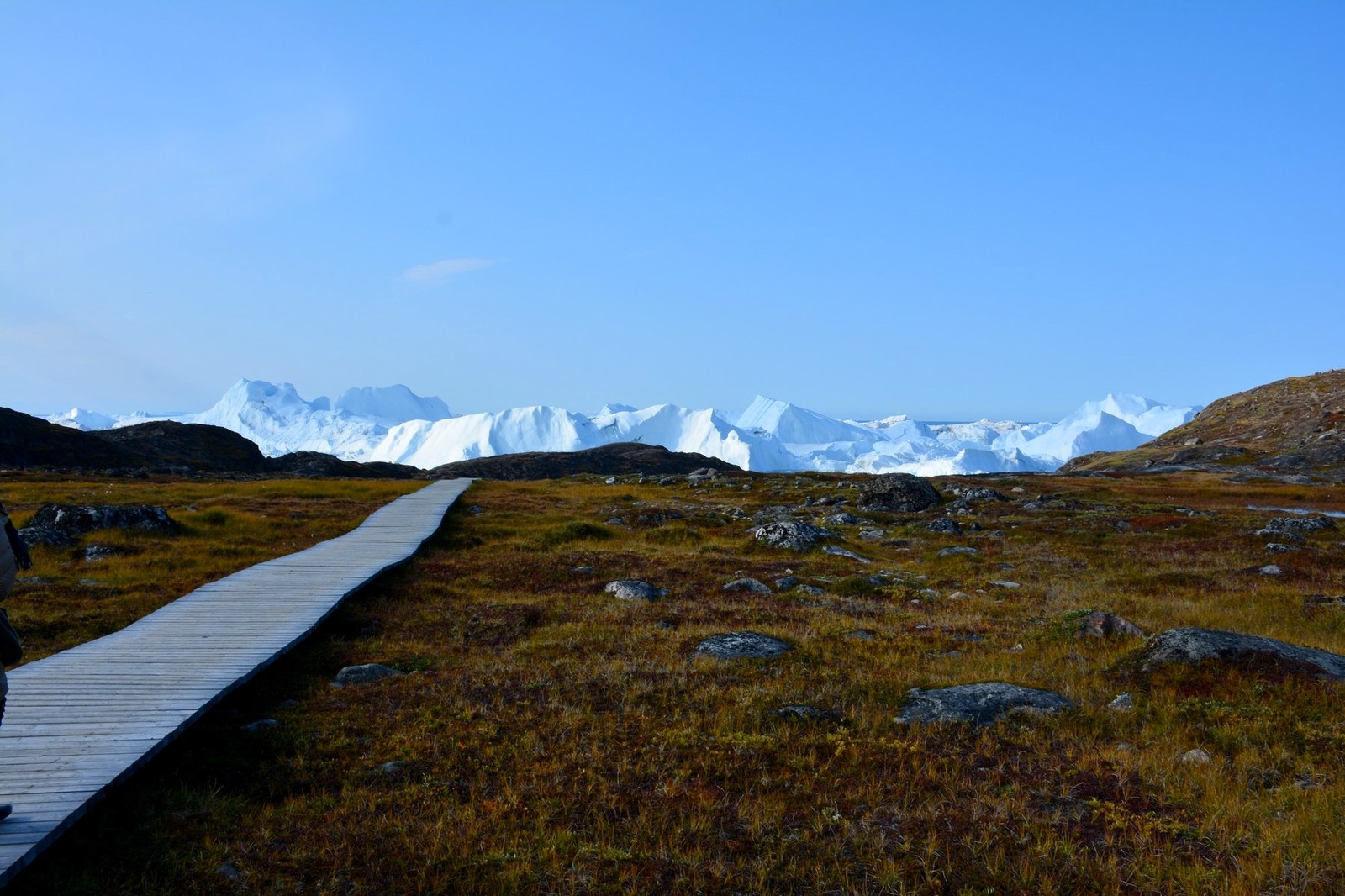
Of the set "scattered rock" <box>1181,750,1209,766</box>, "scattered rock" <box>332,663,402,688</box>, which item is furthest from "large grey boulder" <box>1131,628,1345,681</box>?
"scattered rock" <box>332,663,402,688</box>

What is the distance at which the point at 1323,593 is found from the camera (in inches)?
803

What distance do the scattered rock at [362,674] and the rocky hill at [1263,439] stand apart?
10633cm

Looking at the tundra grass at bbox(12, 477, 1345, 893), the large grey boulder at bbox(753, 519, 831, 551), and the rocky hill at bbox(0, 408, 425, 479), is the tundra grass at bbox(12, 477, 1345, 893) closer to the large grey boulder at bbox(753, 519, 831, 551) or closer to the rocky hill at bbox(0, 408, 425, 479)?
the large grey boulder at bbox(753, 519, 831, 551)

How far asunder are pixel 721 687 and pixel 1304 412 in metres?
173

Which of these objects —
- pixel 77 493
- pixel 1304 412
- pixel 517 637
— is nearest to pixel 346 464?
pixel 77 493

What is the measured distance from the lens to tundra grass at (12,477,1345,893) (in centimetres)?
696

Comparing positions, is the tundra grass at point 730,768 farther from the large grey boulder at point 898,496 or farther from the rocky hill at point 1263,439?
the rocky hill at point 1263,439

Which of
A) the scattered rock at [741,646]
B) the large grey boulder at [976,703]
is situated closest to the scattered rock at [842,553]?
the scattered rock at [741,646]

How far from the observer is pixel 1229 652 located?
12.4m

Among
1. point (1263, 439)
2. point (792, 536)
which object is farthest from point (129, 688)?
point (1263, 439)

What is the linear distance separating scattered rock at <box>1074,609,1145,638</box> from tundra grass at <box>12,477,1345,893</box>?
41cm

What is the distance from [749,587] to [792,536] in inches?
373

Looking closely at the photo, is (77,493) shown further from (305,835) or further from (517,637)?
(305,835)

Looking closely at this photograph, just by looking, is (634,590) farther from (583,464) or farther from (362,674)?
(583,464)
